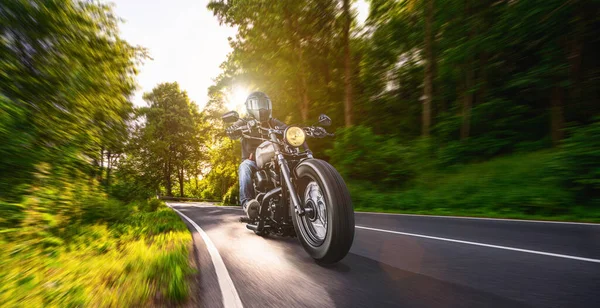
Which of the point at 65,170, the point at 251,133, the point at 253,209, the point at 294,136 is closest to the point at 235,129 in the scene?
the point at 251,133

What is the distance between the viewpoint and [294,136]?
379 cm

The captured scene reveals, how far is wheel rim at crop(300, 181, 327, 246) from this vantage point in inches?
137

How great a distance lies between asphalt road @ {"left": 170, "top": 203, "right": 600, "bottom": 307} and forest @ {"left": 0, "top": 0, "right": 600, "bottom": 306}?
60 cm

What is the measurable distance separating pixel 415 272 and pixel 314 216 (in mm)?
1165

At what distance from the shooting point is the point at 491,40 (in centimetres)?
1283

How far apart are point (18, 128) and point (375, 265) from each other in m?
4.86

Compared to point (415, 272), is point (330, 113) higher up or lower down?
higher up

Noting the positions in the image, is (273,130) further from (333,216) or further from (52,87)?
(52,87)

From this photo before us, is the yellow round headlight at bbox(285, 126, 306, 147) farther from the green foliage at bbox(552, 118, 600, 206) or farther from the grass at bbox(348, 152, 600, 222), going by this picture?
the green foliage at bbox(552, 118, 600, 206)

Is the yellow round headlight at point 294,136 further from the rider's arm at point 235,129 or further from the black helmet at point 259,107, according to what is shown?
the rider's arm at point 235,129

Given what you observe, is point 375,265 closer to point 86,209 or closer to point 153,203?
point 86,209

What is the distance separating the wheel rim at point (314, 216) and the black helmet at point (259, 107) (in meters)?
1.55

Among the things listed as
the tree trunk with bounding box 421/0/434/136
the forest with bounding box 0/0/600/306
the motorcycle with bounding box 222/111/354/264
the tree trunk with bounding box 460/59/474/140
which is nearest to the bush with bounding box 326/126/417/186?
the forest with bounding box 0/0/600/306

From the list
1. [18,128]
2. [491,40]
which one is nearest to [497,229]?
[18,128]
